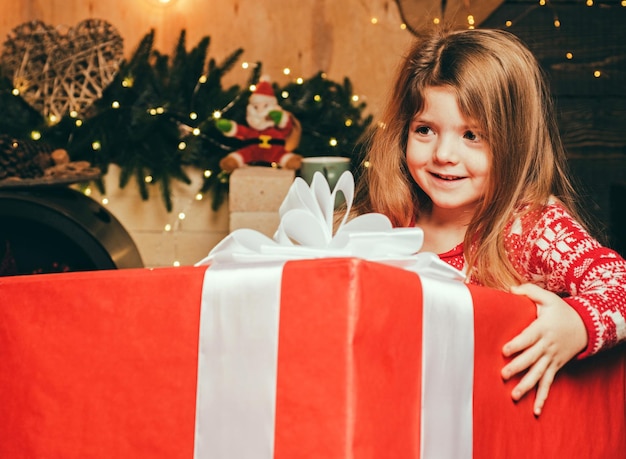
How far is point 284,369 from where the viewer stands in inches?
25.9

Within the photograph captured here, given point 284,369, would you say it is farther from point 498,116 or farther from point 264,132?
point 264,132

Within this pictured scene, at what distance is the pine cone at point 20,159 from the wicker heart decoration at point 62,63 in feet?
1.12

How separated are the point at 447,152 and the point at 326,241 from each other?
46cm

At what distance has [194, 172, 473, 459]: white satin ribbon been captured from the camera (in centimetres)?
67

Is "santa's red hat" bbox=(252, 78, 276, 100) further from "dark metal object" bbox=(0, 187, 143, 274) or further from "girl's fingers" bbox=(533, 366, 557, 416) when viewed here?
"girl's fingers" bbox=(533, 366, 557, 416)

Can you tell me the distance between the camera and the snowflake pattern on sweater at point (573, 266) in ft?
3.03

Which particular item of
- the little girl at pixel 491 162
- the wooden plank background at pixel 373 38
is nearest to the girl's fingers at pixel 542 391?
the little girl at pixel 491 162

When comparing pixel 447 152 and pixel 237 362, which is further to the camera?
pixel 447 152

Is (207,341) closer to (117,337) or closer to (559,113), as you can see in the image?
(117,337)

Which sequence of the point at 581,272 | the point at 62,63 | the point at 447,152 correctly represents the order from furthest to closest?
the point at 62,63, the point at 447,152, the point at 581,272

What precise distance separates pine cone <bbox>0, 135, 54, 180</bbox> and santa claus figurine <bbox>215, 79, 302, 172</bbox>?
52 cm

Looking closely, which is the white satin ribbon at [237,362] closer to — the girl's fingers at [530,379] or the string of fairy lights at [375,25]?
the girl's fingers at [530,379]

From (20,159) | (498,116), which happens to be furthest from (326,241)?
(20,159)

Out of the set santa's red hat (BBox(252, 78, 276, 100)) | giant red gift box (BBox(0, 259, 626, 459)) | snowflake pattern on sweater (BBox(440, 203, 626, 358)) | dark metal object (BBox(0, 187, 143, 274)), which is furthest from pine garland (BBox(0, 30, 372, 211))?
giant red gift box (BBox(0, 259, 626, 459))
